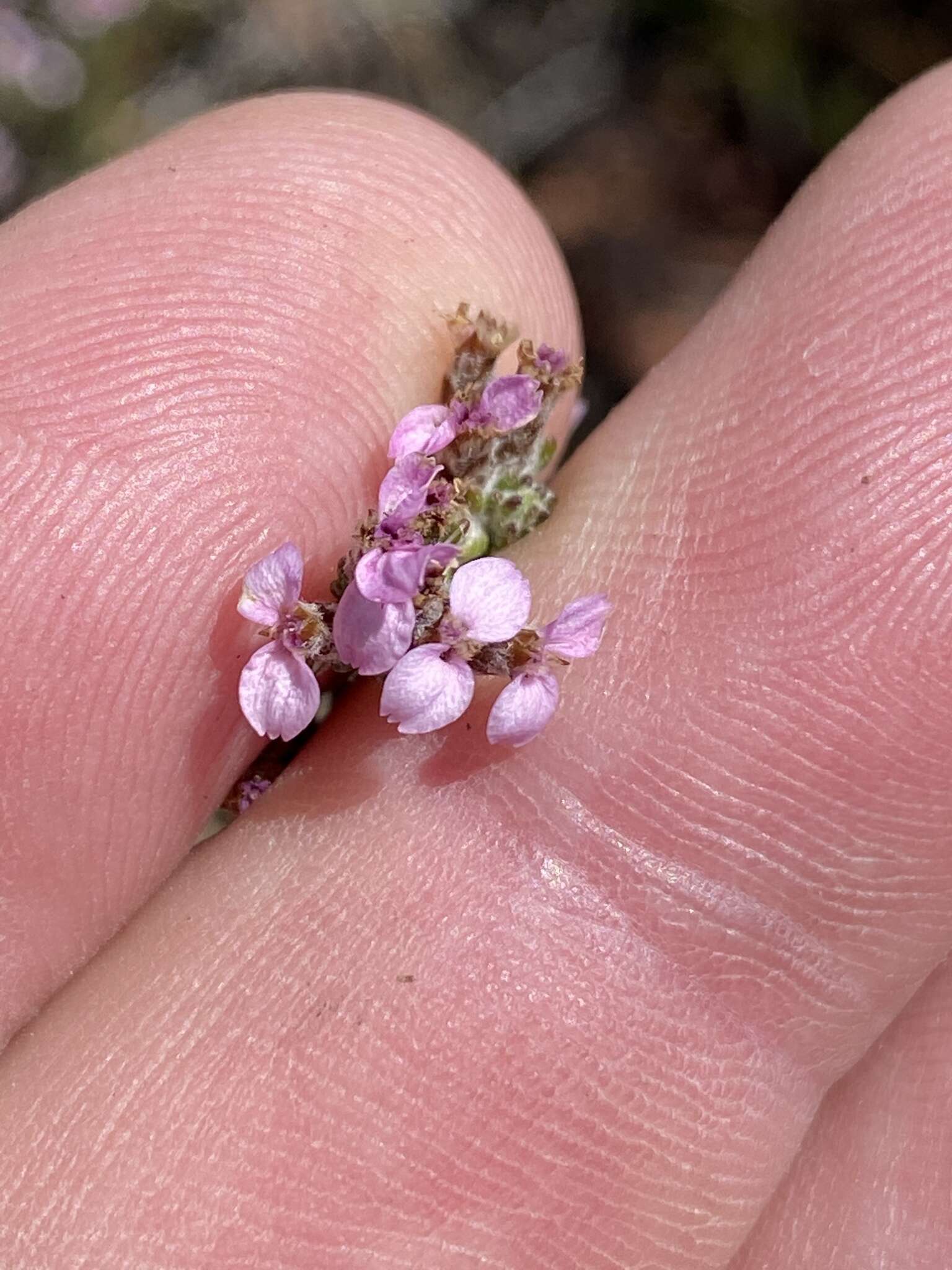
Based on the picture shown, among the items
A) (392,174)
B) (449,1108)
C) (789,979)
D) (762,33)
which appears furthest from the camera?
(762,33)

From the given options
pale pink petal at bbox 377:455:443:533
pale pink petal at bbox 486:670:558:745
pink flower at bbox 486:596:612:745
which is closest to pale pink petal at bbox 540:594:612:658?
pink flower at bbox 486:596:612:745

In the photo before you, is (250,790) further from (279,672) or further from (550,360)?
(550,360)

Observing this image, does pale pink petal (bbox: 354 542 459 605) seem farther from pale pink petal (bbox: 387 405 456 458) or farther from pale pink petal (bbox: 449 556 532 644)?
pale pink petal (bbox: 387 405 456 458)

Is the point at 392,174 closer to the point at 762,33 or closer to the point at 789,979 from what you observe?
the point at 789,979

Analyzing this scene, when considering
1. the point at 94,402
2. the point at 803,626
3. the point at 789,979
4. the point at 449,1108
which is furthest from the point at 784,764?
the point at 94,402

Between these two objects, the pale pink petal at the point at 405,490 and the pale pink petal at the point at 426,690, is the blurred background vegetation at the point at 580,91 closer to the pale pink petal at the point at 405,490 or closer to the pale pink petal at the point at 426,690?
the pale pink petal at the point at 405,490

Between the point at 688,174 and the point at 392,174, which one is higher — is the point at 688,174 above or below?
below

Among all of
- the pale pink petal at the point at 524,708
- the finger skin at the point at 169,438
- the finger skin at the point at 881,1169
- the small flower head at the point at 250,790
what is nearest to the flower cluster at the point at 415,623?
the pale pink petal at the point at 524,708

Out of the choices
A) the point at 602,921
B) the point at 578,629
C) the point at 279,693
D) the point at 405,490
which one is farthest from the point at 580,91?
the point at 602,921
